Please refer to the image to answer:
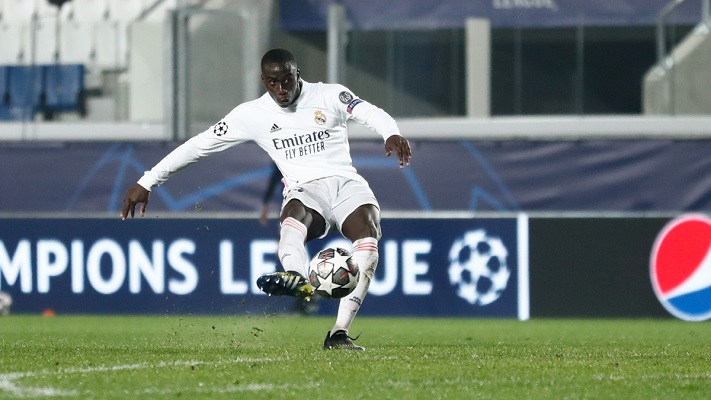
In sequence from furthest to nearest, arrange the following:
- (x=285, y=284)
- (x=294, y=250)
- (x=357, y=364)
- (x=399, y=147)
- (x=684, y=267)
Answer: (x=684, y=267) < (x=294, y=250) < (x=399, y=147) < (x=285, y=284) < (x=357, y=364)

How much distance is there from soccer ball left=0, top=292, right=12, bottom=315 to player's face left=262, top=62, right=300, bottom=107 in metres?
5.98

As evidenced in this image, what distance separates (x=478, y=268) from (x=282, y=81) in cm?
522

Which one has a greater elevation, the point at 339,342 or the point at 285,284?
the point at 285,284

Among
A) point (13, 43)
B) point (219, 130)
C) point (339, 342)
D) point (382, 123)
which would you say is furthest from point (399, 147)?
point (13, 43)

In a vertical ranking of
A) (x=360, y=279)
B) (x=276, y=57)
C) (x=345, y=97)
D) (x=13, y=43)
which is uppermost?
(x=13, y=43)

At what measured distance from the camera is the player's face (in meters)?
7.30

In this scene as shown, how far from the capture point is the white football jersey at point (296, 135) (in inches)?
295

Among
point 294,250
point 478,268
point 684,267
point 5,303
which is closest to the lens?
point 294,250

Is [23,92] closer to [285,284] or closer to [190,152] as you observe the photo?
[190,152]

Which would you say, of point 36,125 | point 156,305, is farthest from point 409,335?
point 36,125

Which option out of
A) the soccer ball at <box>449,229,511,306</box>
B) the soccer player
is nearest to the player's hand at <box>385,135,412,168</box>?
the soccer player

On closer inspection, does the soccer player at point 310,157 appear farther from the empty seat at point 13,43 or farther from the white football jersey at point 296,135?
the empty seat at point 13,43

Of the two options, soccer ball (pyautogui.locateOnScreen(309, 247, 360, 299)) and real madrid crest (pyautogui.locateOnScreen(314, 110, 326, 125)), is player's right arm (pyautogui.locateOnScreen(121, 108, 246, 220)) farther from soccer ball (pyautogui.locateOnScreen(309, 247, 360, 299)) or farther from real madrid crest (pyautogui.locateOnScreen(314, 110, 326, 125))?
soccer ball (pyautogui.locateOnScreen(309, 247, 360, 299))

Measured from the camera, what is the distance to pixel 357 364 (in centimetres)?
627
